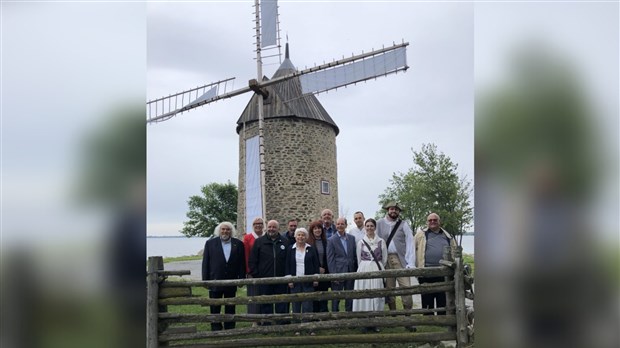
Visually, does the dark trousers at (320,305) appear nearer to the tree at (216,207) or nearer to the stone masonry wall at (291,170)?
the stone masonry wall at (291,170)

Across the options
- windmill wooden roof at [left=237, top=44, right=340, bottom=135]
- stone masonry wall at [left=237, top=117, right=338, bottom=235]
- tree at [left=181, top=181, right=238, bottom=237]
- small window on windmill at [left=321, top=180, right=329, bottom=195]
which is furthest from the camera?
tree at [left=181, top=181, right=238, bottom=237]

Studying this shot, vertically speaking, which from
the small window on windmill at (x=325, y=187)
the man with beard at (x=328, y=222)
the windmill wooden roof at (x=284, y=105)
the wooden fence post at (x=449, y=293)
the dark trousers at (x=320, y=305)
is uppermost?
the windmill wooden roof at (x=284, y=105)

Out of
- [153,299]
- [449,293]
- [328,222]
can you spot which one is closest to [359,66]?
[328,222]

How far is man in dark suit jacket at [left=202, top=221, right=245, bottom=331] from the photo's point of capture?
15.8 ft

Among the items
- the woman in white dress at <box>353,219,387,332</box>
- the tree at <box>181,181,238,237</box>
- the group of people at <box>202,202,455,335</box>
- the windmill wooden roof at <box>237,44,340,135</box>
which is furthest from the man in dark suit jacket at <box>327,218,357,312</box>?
the tree at <box>181,181,238,237</box>

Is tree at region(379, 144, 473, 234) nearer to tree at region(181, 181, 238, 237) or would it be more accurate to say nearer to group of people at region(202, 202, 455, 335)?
group of people at region(202, 202, 455, 335)

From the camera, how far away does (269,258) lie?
16.3ft

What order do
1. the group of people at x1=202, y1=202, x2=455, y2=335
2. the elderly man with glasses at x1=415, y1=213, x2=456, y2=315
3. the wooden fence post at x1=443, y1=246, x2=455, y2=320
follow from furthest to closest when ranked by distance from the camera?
the group of people at x1=202, y1=202, x2=455, y2=335 < the elderly man with glasses at x1=415, y1=213, x2=456, y2=315 < the wooden fence post at x1=443, y1=246, x2=455, y2=320

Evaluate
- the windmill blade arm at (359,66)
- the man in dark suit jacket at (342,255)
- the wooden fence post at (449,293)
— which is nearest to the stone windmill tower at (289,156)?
the windmill blade arm at (359,66)

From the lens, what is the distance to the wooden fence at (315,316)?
405cm

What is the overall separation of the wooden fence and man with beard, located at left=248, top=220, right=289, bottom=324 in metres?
0.74
